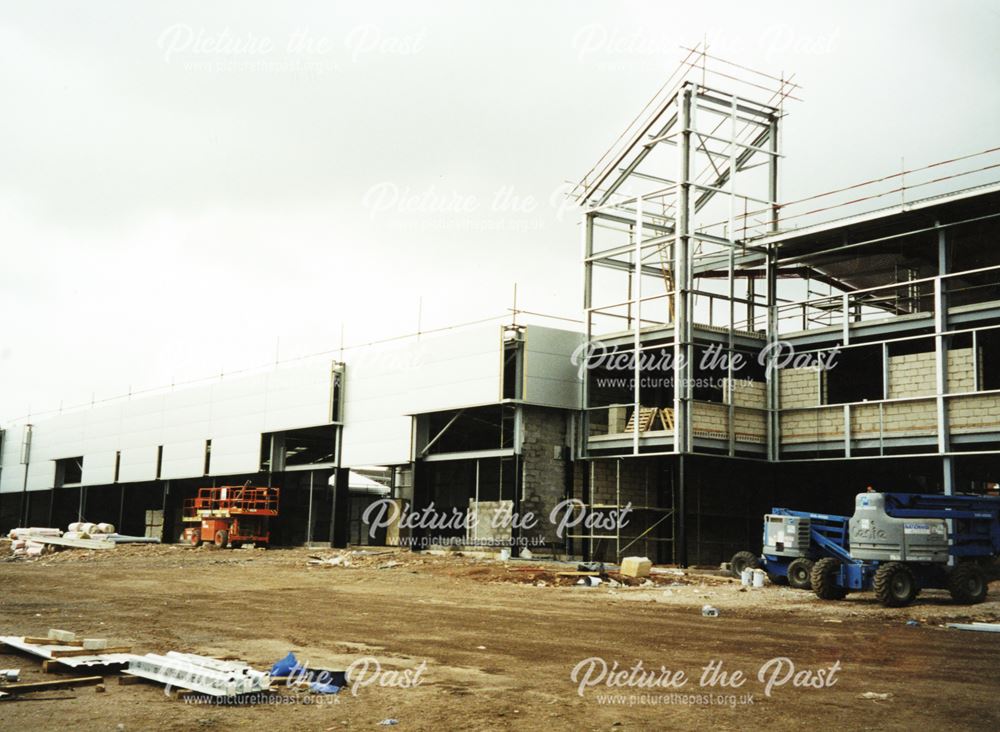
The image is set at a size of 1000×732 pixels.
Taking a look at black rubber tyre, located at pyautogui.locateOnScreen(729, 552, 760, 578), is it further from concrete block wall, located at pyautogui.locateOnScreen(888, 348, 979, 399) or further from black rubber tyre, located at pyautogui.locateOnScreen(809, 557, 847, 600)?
concrete block wall, located at pyautogui.locateOnScreen(888, 348, 979, 399)

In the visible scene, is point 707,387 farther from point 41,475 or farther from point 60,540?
point 41,475

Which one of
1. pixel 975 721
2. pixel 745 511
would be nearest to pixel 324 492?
pixel 745 511

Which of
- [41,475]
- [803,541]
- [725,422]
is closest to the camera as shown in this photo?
[803,541]

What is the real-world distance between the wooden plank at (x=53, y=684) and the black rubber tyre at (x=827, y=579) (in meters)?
14.3

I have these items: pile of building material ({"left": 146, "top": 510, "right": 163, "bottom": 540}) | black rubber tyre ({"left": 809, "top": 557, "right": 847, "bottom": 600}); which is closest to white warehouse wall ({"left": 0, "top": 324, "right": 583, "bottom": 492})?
pile of building material ({"left": 146, "top": 510, "right": 163, "bottom": 540})

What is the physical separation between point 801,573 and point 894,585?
3.42m

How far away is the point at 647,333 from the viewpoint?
3058cm

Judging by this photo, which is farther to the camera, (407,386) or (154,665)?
(407,386)

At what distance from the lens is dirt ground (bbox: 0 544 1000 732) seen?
7.98 meters

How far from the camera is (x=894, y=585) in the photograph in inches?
709

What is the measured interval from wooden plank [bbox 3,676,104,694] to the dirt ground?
0.11 metres

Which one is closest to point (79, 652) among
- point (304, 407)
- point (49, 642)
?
point (49, 642)

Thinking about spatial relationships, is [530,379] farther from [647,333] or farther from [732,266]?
[732,266]

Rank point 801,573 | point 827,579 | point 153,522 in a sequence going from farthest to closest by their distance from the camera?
1. point 153,522
2. point 801,573
3. point 827,579
